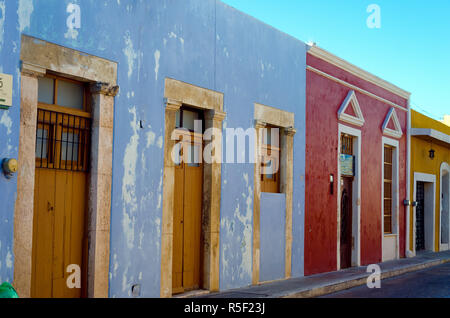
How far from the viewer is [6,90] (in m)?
6.08

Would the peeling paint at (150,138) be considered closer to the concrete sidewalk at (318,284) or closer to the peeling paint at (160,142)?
the peeling paint at (160,142)

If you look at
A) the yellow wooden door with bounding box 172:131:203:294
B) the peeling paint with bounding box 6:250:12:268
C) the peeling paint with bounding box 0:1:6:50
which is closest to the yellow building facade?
the yellow wooden door with bounding box 172:131:203:294

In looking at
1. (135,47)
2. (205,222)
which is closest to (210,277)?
(205,222)

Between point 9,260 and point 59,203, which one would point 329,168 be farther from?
point 9,260

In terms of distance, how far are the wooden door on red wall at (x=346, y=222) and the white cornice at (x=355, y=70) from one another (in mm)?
2716

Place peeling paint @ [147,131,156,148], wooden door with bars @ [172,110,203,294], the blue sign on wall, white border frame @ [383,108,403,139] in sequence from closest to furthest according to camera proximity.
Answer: peeling paint @ [147,131,156,148]
wooden door with bars @ [172,110,203,294]
the blue sign on wall
white border frame @ [383,108,403,139]

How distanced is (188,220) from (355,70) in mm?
7215

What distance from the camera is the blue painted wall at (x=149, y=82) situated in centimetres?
630

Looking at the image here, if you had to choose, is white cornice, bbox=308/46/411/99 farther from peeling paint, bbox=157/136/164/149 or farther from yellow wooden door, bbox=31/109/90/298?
yellow wooden door, bbox=31/109/90/298

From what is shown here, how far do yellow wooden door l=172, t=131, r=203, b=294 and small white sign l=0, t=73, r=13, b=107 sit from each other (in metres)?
3.13

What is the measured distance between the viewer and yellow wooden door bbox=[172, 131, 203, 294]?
8.66 m

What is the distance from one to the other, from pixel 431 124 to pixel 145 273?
590 inches

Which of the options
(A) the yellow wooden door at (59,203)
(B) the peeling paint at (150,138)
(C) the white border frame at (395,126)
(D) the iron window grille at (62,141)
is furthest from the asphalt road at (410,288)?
(D) the iron window grille at (62,141)
